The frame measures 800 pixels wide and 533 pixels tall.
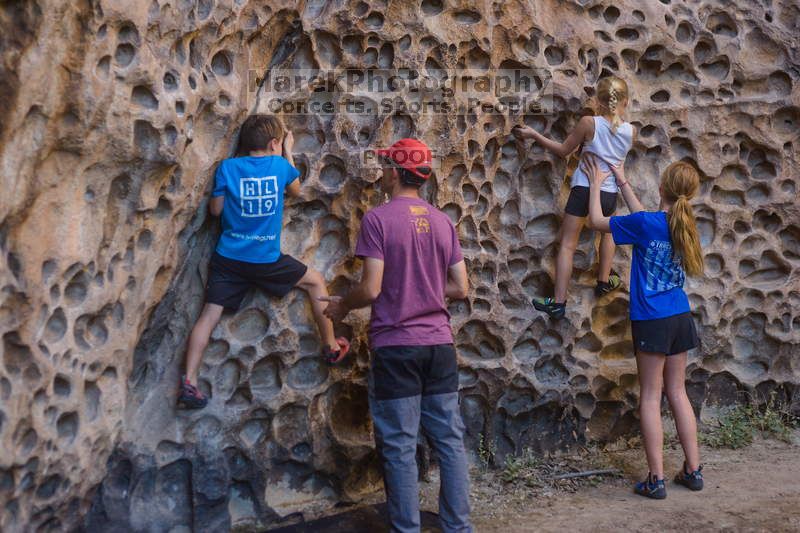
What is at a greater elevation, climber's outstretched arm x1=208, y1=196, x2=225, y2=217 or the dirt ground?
climber's outstretched arm x1=208, y1=196, x2=225, y2=217

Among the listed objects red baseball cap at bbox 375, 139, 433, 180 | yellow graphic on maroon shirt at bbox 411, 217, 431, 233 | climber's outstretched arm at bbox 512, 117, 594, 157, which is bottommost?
yellow graphic on maroon shirt at bbox 411, 217, 431, 233

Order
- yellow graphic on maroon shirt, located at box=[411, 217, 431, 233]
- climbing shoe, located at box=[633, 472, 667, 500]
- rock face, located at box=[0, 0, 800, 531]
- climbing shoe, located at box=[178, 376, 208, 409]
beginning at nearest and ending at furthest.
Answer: rock face, located at box=[0, 0, 800, 531], yellow graphic on maroon shirt, located at box=[411, 217, 431, 233], climbing shoe, located at box=[178, 376, 208, 409], climbing shoe, located at box=[633, 472, 667, 500]

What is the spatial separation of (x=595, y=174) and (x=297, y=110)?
5.53 ft

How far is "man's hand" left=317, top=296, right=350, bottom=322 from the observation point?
4082 mm

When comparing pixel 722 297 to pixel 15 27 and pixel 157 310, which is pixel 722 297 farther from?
pixel 15 27

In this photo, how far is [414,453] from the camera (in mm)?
3951

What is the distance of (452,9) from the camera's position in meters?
4.92

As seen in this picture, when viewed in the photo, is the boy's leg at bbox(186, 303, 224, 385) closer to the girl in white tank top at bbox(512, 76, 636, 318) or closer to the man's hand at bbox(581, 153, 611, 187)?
the girl in white tank top at bbox(512, 76, 636, 318)

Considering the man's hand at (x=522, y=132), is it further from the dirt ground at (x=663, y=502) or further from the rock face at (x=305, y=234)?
the dirt ground at (x=663, y=502)

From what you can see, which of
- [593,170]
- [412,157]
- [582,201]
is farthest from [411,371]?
[593,170]

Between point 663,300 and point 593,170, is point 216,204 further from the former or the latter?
point 663,300

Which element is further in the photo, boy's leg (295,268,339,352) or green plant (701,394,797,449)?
green plant (701,394,797,449)

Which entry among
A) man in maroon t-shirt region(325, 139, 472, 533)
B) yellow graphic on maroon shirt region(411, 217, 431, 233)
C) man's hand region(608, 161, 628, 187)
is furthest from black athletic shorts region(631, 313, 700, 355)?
yellow graphic on maroon shirt region(411, 217, 431, 233)

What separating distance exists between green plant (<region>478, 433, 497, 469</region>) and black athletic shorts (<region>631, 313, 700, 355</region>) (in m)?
1.09
